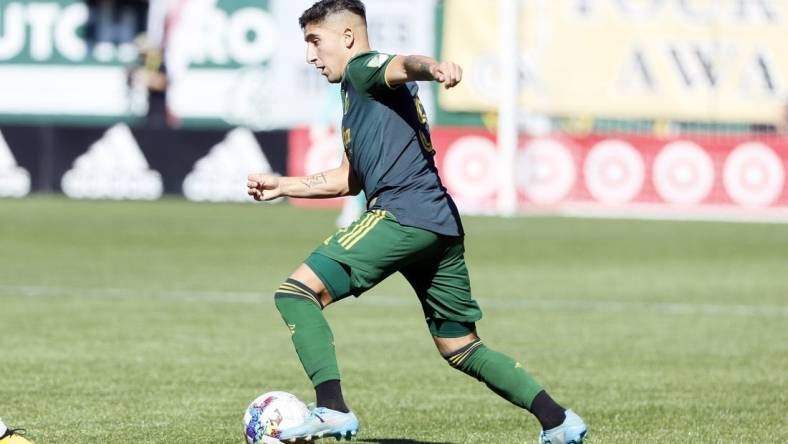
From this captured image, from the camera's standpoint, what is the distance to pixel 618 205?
29125mm

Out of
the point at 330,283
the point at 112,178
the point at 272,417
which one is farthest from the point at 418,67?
the point at 112,178

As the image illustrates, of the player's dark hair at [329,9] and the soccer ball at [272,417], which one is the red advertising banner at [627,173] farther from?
the soccer ball at [272,417]

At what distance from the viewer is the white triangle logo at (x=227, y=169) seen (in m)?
30.0

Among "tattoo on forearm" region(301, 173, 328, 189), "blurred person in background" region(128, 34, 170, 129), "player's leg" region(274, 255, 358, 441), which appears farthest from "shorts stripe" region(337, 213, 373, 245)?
"blurred person in background" region(128, 34, 170, 129)

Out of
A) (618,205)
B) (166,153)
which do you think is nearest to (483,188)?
(618,205)

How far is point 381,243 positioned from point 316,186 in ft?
2.60

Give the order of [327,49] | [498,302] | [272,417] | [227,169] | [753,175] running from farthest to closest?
[227,169], [753,175], [498,302], [327,49], [272,417]

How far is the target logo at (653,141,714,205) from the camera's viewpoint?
29.0 m

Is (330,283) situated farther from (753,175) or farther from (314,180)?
(753,175)

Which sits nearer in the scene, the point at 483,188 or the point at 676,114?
the point at 483,188

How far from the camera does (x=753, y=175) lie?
29.0m

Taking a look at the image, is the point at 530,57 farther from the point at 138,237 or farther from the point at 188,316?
the point at 188,316

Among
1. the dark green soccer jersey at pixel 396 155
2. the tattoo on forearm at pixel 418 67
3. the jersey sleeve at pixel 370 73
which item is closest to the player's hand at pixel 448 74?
the tattoo on forearm at pixel 418 67

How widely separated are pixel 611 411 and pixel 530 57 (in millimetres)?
27704
